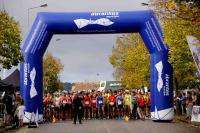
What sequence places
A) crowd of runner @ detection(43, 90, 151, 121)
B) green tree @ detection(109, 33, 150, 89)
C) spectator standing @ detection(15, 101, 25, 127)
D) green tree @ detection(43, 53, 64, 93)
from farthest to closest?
1. green tree @ detection(43, 53, 64, 93)
2. green tree @ detection(109, 33, 150, 89)
3. crowd of runner @ detection(43, 90, 151, 121)
4. spectator standing @ detection(15, 101, 25, 127)

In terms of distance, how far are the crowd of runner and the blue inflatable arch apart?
11.6 ft

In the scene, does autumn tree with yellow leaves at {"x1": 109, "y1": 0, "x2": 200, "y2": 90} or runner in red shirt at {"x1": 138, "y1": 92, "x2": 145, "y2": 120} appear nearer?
autumn tree with yellow leaves at {"x1": 109, "y1": 0, "x2": 200, "y2": 90}

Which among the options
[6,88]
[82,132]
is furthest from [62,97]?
[82,132]

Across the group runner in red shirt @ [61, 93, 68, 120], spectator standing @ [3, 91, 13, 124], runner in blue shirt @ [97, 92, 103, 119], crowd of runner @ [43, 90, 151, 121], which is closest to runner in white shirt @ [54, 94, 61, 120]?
crowd of runner @ [43, 90, 151, 121]

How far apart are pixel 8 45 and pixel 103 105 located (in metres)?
10.5

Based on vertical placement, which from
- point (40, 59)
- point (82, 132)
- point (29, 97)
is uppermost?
point (40, 59)

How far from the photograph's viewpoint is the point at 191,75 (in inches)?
1420

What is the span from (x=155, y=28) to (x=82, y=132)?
9630mm

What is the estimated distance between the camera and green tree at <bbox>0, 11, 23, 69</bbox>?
87.1ft

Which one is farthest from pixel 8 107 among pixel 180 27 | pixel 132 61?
pixel 132 61

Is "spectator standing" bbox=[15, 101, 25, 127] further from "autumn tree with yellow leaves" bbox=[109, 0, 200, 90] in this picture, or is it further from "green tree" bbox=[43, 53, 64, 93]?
"green tree" bbox=[43, 53, 64, 93]

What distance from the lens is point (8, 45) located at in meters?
26.8

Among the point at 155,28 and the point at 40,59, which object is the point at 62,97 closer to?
the point at 40,59

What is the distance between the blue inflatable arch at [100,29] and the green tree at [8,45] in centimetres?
417
